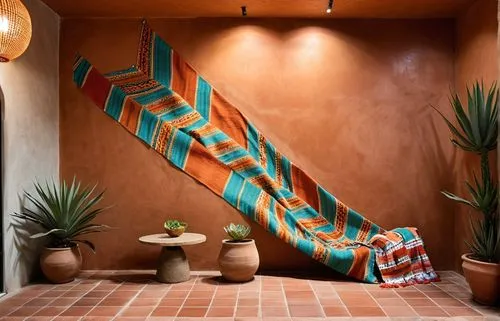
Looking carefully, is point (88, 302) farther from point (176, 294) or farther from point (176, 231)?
point (176, 231)

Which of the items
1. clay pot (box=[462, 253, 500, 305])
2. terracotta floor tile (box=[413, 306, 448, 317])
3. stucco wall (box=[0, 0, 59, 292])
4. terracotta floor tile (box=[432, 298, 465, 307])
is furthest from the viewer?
stucco wall (box=[0, 0, 59, 292])

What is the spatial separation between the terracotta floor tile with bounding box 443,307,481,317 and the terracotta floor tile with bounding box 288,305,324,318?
3.41 ft

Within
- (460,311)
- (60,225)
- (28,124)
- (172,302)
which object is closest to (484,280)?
(460,311)

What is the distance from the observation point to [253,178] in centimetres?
542

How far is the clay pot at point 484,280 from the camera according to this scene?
399 centimetres

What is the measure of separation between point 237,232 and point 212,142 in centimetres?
111

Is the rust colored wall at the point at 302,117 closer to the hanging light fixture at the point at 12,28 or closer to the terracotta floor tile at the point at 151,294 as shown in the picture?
the terracotta floor tile at the point at 151,294

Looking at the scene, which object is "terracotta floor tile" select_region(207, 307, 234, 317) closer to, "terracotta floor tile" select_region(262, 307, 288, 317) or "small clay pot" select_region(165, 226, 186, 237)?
"terracotta floor tile" select_region(262, 307, 288, 317)

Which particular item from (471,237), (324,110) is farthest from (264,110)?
(471,237)

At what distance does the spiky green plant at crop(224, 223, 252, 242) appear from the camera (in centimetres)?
498

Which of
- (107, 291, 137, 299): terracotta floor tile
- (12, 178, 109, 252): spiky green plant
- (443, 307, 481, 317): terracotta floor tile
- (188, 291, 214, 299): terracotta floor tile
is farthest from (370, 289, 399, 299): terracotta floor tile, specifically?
(12, 178, 109, 252): spiky green plant

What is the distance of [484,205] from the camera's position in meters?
4.35

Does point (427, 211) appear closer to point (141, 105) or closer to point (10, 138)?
point (141, 105)

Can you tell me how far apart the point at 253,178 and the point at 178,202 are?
0.89 metres
